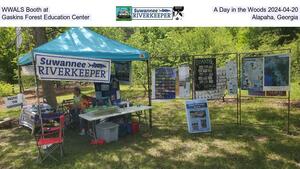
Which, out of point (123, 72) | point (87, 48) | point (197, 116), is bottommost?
point (197, 116)

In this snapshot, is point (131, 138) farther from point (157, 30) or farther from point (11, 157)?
point (157, 30)

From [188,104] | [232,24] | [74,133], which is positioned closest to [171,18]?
[232,24]

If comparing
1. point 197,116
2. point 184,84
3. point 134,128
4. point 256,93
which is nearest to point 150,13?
point 184,84

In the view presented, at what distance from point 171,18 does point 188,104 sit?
3.13m

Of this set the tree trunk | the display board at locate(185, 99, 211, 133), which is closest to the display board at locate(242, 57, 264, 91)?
the display board at locate(185, 99, 211, 133)

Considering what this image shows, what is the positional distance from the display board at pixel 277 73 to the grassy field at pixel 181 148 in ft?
4.41

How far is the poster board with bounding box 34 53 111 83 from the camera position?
7087 mm

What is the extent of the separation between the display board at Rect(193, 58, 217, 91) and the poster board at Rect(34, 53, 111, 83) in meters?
2.92

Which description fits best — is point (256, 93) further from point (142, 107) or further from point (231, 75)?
point (142, 107)

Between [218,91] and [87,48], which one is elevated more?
[87,48]

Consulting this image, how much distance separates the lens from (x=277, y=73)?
8945 mm

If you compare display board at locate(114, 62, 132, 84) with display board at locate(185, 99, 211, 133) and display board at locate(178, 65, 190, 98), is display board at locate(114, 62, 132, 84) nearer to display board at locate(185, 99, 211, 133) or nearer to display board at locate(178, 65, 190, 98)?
display board at locate(178, 65, 190, 98)

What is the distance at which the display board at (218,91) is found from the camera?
32.1 ft

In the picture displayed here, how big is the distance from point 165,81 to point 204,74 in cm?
121
